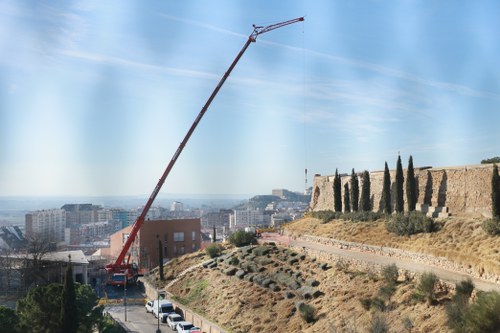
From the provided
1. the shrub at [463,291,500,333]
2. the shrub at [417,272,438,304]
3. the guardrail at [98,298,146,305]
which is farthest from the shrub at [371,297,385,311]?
the guardrail at [98,298,146,305]

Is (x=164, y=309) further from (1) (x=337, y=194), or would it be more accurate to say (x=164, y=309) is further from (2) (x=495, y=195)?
(2) (x=495, y=195)

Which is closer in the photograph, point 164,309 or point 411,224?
point 411,224

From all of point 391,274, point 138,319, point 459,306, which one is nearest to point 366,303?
point 391,274

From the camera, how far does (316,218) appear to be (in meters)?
41.8

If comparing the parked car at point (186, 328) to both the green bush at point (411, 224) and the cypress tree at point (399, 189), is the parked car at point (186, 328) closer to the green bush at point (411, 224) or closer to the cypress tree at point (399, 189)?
the green bush at point (411, 224)

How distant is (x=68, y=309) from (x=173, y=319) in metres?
7.39

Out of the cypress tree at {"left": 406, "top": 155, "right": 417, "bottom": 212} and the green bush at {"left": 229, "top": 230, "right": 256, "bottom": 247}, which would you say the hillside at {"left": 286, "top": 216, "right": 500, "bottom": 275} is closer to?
the cypress tree at {"left": 406, "top": 155, "right": 417, "bottom": 212}

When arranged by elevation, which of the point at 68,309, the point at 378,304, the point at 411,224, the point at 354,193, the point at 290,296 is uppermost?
the point at 354,193

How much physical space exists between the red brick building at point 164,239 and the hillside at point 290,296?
74.7 ft

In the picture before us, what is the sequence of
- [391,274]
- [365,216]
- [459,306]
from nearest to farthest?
1. [459,306]
2. [391,274]
3. [365,216]

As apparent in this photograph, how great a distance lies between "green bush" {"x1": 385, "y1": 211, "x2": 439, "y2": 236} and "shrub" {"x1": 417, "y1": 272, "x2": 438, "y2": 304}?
28.3 feet

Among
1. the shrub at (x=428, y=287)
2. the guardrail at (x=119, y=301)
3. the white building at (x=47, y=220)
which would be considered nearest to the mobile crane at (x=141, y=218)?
the guardrail at (x=119, y=301)

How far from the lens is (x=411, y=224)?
25969 mm

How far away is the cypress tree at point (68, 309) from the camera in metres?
20.8
